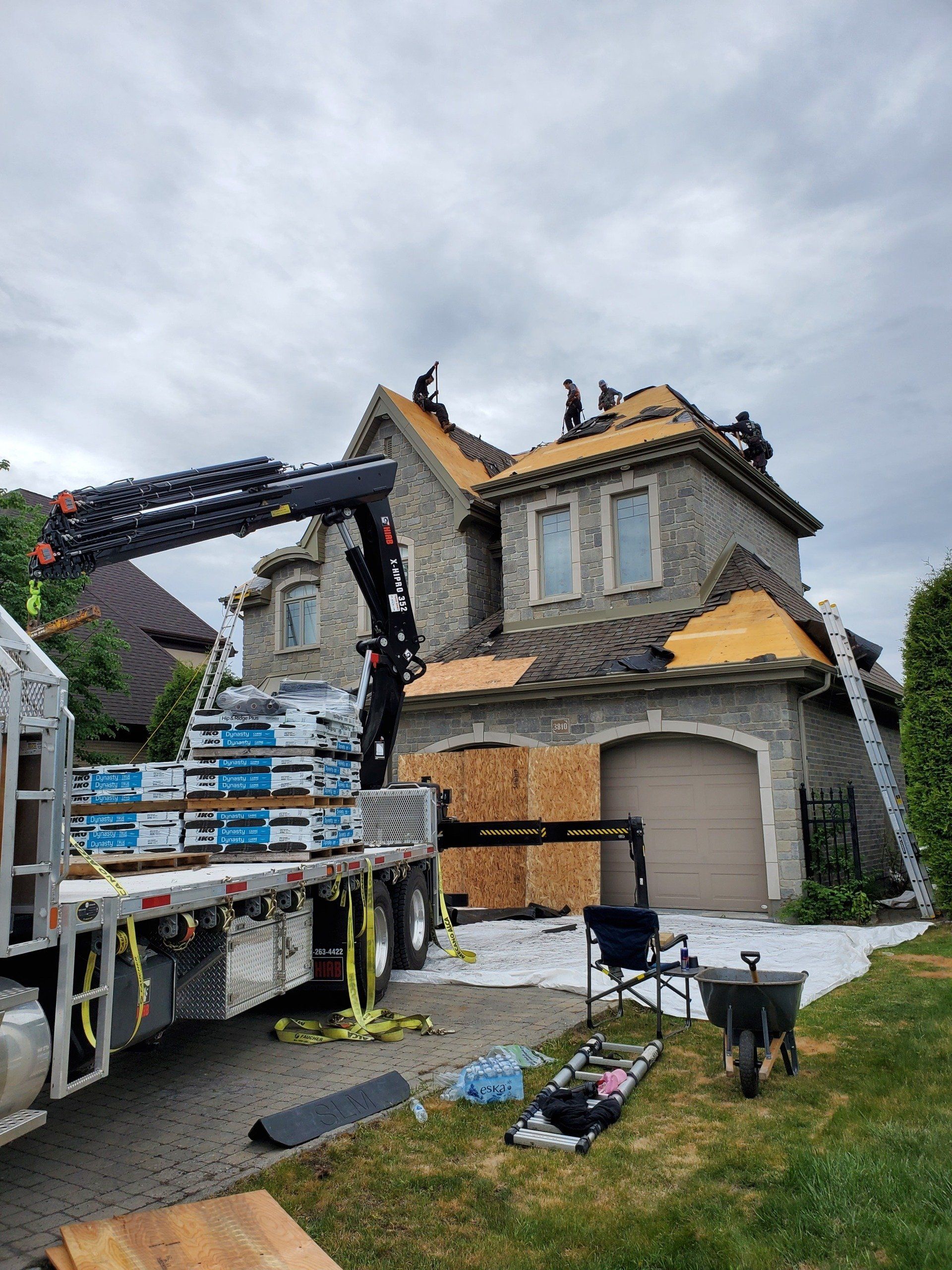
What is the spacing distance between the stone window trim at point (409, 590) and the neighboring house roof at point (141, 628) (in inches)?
274

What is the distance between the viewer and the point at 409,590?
64.5 feet

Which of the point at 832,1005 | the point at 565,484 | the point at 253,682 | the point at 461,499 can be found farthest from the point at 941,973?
the point at 253,682

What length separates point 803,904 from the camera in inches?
503

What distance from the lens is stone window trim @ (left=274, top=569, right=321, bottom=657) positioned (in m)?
20.8

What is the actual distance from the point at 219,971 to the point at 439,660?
1248cm

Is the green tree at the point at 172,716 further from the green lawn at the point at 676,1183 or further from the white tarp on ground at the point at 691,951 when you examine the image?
the green lawn at the point at 676,1183

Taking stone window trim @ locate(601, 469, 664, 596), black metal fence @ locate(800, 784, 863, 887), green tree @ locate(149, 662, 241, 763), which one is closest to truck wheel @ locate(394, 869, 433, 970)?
black metal fence @ locate(800, 784, 863, 887)

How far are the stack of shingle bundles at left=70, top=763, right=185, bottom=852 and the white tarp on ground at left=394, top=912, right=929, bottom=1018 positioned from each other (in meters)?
3.05

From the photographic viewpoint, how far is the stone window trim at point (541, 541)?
56.0 ft

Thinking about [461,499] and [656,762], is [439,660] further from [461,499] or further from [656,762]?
[656,762]

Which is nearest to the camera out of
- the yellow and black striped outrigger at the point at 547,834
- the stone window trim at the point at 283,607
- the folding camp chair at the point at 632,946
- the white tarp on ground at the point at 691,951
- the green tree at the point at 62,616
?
the folding camp chair at the point at 632,946

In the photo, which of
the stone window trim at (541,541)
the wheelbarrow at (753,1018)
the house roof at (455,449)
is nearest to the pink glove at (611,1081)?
the wheelbarrow at (753,1018)

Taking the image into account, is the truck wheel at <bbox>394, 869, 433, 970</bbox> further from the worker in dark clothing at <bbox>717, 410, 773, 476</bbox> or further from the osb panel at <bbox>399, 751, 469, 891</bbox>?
the worker in dark clothing at <bbox>717, 410, 773, 476</bbox>

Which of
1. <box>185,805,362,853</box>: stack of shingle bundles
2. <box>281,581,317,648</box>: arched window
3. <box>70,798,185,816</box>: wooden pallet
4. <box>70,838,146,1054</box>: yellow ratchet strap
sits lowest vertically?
<box>70,838,146,1054</box>: yellow ratchet strap
